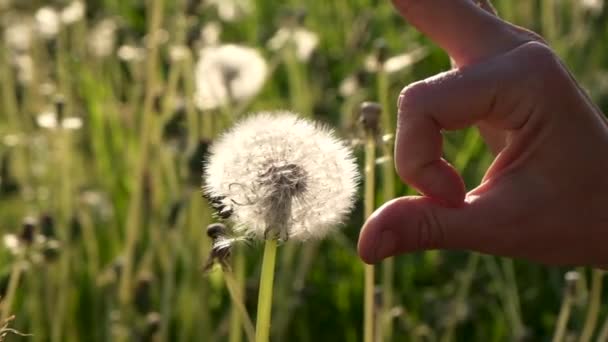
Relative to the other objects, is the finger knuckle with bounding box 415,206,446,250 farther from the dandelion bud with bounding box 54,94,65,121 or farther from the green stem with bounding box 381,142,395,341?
the dandelion bud with bounding box 54,94,65,121

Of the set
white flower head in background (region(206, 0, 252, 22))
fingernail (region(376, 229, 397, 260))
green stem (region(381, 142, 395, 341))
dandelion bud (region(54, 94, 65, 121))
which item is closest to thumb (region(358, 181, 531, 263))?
fingernail (region(376, 229, 397, 260))

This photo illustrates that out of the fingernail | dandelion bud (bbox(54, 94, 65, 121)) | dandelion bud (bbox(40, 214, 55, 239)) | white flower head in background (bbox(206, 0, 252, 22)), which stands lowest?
the fingernail

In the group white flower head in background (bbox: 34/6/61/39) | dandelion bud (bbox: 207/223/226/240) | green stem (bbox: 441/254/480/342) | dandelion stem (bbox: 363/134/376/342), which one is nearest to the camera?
dandelion bud (bbox: 207/223/226/240)

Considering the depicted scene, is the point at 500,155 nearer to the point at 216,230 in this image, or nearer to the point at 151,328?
the point at 216,230

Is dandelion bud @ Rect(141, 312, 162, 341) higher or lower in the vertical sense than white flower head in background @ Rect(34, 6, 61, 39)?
lower

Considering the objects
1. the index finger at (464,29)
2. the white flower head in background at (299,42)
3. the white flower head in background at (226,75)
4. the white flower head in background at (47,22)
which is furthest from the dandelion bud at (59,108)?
the index finger at (464,29)

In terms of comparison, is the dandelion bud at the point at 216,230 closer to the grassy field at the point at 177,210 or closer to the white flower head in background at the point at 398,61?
the grassy field at the point at 177,210

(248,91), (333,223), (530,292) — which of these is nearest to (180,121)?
(248,91)
